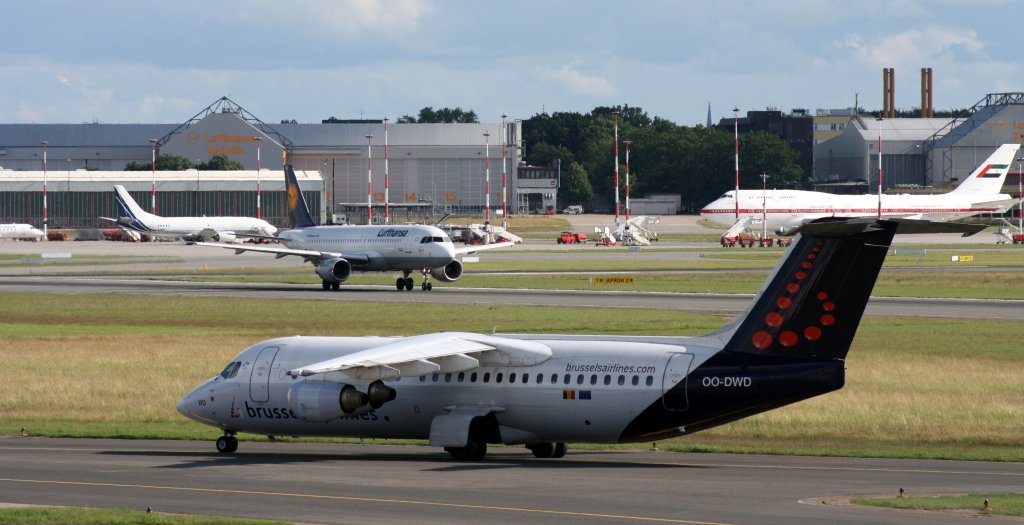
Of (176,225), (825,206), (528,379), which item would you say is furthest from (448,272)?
(176,225)

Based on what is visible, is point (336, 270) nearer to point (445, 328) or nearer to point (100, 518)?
point (445, 328)

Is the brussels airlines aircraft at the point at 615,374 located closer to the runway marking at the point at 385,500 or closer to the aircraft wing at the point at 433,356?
the aircraft wing at the point at 433,356

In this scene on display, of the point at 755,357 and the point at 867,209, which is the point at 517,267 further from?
the point at 755,357

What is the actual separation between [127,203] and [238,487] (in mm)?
151098

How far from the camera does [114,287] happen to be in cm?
8831

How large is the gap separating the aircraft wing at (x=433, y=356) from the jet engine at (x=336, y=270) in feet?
178

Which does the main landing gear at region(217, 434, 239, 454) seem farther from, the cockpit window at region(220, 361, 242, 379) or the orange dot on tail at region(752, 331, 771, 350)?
the orange dot on tail at region(752, 331, 771, 350)

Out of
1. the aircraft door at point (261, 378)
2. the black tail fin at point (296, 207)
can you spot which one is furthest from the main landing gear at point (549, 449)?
the black tail fin at point (296, 207)

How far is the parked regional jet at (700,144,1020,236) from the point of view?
523ft

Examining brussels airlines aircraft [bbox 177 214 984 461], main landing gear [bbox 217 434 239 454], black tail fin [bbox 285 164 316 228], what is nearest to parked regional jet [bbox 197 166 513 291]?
black tail fin [bbox 285 164 316 228]

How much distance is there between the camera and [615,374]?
29.4 meters

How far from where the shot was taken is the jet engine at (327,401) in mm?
28625

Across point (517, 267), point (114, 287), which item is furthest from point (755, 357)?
point (517, 267)

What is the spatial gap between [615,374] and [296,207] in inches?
2796
